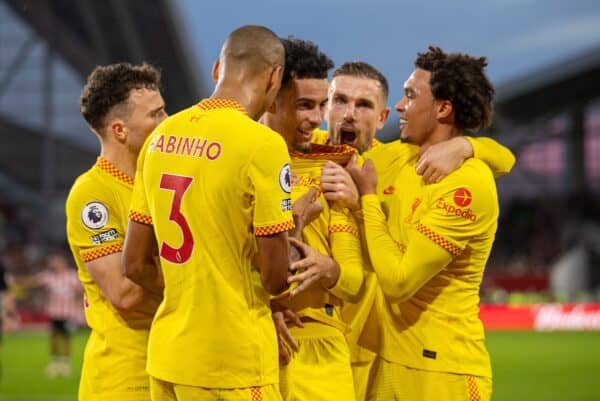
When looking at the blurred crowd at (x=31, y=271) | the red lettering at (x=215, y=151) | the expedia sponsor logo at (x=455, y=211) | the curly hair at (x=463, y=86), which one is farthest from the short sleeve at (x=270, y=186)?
the blurred crowd at (x=31, y=271)

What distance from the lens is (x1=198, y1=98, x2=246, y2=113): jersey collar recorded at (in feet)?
11.5

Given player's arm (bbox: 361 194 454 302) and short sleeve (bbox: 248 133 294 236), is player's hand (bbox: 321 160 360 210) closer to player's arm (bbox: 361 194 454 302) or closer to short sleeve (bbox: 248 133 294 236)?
player's arm (bbox: 361 194 454 302)

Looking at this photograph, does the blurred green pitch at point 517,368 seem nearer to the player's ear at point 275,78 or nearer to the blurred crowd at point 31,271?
the blurred crowd at point 31,271

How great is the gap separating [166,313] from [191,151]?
0.62 m

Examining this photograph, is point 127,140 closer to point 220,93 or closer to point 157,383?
point 220,93

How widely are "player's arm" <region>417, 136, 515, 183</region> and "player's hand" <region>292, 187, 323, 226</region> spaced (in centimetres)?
58

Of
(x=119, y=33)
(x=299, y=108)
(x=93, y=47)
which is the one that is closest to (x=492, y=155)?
(x=299, y=108)

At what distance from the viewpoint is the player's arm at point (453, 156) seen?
430cm

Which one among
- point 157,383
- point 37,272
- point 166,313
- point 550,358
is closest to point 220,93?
point 166,313

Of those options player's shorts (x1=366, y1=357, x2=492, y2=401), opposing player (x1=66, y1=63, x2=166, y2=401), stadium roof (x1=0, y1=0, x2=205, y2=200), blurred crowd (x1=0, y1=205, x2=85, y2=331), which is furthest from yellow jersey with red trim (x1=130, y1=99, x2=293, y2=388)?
stadium roof (x1=0, y1=0, x2=205, y2=200)

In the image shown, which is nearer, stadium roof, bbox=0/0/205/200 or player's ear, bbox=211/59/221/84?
player's ear, bbox=211/59/221/84

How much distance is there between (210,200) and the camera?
337 cm

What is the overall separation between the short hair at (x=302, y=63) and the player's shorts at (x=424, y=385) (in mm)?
1400

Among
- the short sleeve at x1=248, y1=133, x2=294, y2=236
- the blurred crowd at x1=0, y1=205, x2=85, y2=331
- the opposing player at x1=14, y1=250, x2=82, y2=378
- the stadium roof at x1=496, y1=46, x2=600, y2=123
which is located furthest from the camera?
the stadium roof at x1=496, y1=46, x2=600, y2=123
